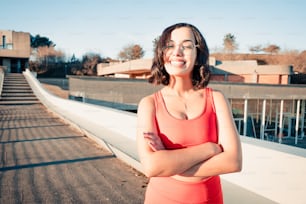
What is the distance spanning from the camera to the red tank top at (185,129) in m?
1.31

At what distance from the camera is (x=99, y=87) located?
53.0ft

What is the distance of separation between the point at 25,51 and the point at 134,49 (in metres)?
28.9

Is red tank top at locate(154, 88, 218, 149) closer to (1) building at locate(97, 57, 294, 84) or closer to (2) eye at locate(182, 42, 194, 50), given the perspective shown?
(2) eye at locate(182, 42, 194, 50)

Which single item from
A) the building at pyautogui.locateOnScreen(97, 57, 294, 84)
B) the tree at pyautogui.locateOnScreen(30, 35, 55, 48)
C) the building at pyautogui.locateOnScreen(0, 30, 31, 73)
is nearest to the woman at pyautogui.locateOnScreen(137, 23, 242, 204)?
the building at pyautogui.locateOnScreen(97, 57, 294, 84)

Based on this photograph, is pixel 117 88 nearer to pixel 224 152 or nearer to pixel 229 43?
pixel 224 152

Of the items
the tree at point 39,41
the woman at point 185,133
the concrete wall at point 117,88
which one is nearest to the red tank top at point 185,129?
the woman at point 185,133

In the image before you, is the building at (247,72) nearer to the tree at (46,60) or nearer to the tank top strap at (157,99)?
the tree at (46,60)

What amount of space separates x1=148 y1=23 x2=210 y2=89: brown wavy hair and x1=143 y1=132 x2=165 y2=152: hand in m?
0.40

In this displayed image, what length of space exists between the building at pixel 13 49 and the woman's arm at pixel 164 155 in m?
44.2

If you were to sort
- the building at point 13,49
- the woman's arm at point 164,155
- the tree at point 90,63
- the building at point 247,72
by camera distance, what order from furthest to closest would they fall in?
the tree at point 90,63 < the building at point 13,49 < the building at point 247,72 < the woman's arm at point 164,155

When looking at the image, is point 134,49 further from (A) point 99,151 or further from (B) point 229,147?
(B) point 229,147

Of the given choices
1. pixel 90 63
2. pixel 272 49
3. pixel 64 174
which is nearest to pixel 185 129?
pixel 64 174

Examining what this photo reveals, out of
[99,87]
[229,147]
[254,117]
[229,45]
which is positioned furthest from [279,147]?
[229,45]

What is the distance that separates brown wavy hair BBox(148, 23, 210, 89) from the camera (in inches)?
56.7
